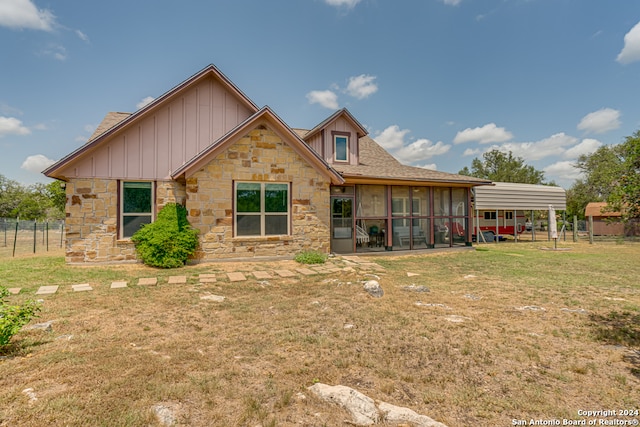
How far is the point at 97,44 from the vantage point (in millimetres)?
11234

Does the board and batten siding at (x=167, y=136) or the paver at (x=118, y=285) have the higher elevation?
the board and batten siding at (x=167, y=136)

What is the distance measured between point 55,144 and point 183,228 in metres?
19.8

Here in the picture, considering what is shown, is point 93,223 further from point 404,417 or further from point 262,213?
point 404,417

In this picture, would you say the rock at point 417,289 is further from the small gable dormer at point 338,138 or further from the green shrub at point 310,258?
the small gable dormer at point 338,138

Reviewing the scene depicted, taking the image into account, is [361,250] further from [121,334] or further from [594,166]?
[594,166]

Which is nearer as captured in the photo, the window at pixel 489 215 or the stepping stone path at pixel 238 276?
the stepping stone path at pixel 238 276

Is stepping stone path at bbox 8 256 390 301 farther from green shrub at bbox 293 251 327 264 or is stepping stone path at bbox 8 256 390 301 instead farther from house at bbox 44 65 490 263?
house at bbox 44 65 490 263

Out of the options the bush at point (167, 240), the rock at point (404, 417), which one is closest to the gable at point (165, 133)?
the bush at point (167, 240)

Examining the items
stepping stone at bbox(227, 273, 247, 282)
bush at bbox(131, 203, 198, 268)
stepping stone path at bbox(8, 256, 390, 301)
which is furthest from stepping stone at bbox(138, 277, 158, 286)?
stepping stone at bbox(227, 273, 247, 282)

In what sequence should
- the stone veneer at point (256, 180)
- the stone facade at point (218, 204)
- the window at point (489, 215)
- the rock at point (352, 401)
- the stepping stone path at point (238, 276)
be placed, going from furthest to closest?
the window at point (489, 215), the stone veneer at point (256, 180), the stone facade at point (218, 204), the stepping stone path at point (238, 276), the rock at point (352, 401)

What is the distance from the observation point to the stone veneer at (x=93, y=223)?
352 inches

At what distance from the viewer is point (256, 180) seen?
32.1ft

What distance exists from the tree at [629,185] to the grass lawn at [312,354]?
5.82 ft

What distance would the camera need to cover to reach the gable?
9002mm
